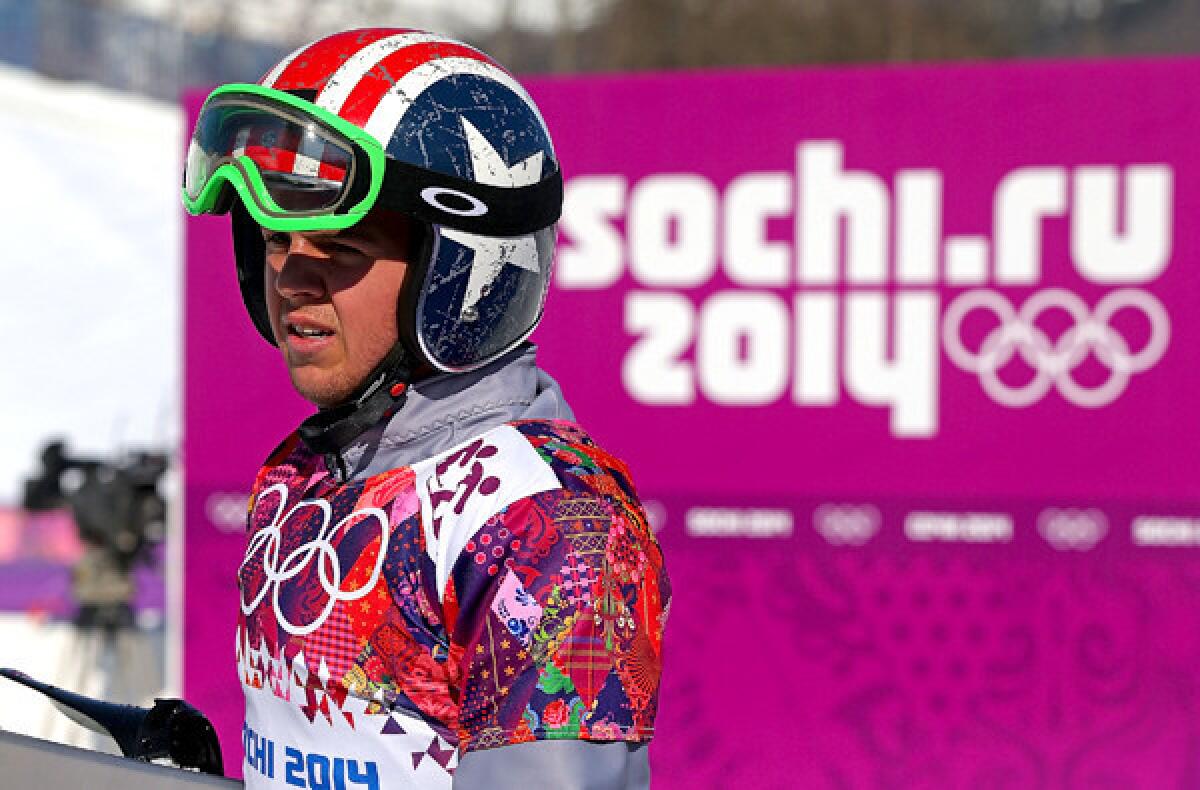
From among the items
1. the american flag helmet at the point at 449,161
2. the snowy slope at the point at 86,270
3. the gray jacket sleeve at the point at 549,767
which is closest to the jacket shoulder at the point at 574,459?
the american flag helmet at the point at 449,161

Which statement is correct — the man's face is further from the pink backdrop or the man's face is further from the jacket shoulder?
the pink backdrop

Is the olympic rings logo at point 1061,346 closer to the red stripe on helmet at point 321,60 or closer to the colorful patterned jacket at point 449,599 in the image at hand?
the colorful patterned jacket at point 449,599

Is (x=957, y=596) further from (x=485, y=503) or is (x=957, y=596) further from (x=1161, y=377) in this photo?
(x=485, y=503)

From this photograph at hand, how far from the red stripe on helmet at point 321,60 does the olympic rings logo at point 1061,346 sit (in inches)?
118

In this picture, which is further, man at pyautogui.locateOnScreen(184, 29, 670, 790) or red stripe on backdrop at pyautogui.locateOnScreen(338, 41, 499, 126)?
red stripe on backdrop at pyautogui.locateOnScreen(338, 41, 499, 126)

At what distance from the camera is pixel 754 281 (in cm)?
430

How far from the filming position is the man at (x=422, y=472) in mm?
1198

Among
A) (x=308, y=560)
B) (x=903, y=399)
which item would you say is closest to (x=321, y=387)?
(x=308, y=560)

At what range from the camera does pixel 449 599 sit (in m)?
1.25

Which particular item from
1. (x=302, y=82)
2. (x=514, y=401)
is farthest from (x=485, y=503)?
(x=302, y=82)

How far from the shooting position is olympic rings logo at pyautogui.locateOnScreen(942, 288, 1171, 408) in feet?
13.5

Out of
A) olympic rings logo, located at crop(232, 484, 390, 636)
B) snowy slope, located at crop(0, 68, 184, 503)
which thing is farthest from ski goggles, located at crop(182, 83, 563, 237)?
snowy slope, located at crop(0, 68, 184, 503)

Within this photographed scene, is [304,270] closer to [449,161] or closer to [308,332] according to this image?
[308,332]

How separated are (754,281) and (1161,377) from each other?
1.10 meters
